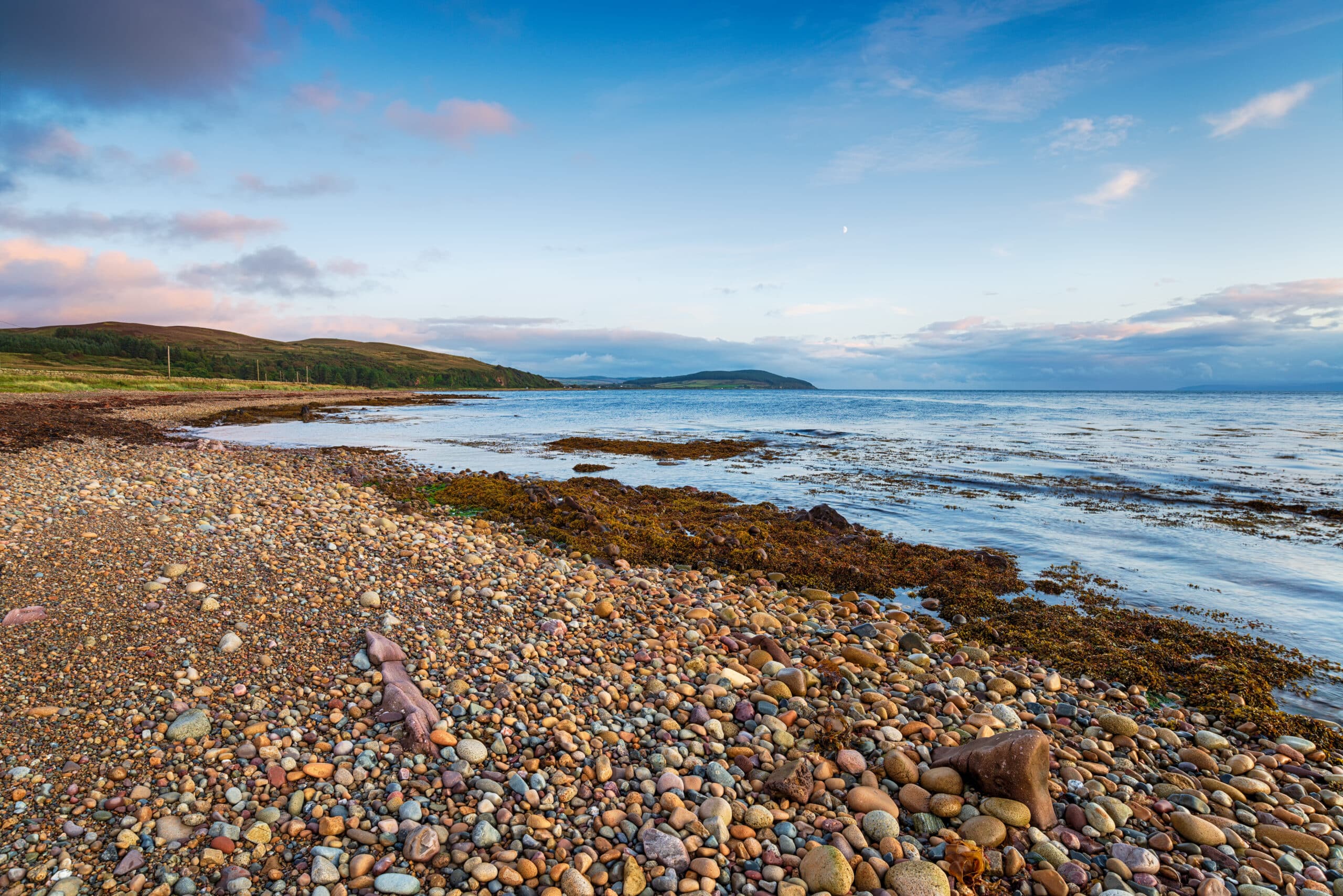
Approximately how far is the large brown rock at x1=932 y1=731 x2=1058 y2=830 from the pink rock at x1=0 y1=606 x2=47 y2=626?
25.6 feet

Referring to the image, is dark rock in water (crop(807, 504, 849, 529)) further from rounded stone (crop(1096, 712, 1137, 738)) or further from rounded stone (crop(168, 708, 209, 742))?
rounded stone (crop(168, 708, 209, 742))

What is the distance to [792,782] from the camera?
14.8 feet

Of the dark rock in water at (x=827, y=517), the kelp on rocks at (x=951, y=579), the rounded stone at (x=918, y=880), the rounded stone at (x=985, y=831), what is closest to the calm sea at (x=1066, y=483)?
the kelp on rocks at (x=951, y=579)


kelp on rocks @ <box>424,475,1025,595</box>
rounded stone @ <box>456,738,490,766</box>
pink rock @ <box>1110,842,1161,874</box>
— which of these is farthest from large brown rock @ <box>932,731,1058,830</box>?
kelp on rocks @ <box>424,475,1025,595</box>

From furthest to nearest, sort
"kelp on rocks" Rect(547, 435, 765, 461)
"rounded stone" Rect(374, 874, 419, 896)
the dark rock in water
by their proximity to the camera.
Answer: "kelp on rocks" Rect(547, 435, 765, 461)
the dark rock in water
"rounded stone" Rect(374, 874, 419, 896)

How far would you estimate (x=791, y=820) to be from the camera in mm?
4230

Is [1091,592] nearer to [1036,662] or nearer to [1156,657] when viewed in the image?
[1156,657]

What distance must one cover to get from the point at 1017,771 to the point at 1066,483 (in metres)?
19.9

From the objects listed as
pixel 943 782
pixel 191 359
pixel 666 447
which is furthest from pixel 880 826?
pixel 191 359

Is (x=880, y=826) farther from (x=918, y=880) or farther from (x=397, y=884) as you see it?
(x=397, y=884)

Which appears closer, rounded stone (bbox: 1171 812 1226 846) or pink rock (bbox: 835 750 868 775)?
rounded stone (bbox: 1171 812 1226 846)

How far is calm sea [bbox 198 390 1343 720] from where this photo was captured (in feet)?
35.7

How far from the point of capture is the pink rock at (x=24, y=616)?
531 cm

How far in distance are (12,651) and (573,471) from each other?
1769 centimetres
